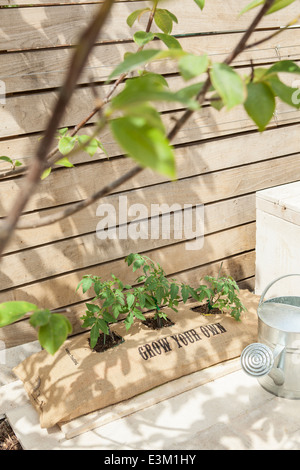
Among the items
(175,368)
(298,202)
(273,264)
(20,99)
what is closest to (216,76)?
(20,99)

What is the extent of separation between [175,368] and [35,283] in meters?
0.95

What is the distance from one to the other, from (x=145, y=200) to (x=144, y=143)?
2.32m

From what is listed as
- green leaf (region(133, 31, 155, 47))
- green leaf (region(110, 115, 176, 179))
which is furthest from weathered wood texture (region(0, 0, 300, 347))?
green leaf (region(110, 115, 176, 179))

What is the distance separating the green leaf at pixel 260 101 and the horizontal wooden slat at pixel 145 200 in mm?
2056

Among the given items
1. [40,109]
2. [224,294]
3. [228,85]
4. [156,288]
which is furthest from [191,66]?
[224,294]

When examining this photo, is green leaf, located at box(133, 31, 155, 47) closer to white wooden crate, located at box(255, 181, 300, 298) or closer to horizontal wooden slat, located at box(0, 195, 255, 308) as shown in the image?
horizontal wooden slat, located at box(0, 195, 255, 308)

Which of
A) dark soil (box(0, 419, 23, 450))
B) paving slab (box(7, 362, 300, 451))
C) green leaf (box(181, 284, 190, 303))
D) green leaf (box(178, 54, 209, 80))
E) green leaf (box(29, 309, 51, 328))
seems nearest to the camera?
green leaf (box(178, 54, 209, 80))

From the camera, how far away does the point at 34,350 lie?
8.87 ft

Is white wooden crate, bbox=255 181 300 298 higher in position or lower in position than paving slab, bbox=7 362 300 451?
higher

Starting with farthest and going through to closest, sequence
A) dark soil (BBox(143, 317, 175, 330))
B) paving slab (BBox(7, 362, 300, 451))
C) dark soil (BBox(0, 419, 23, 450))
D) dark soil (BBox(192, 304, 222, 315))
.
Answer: dark soil (BBox(192, 304, 222, 315)) < dark soil (BBox(143, 317, 175, 330)) < dark soil (BBox(0, 419, 23, 450)) < paving slab (BBox(7, 362, 300, 451))

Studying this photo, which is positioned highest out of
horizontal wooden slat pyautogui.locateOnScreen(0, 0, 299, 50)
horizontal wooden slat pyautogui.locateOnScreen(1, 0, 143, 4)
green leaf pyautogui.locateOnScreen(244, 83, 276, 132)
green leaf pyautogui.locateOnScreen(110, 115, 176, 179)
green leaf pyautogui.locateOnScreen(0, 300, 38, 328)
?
horizontal wooden slat pyautogui.locateOnScreen(1, 0, 143, 4)

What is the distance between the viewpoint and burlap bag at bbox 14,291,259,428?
90.4 inches

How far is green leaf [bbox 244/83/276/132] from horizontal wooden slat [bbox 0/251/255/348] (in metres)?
2.22

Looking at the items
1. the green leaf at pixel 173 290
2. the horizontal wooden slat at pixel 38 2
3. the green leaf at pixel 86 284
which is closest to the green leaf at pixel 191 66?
the horizontal wooden slat at pixel 38 2
